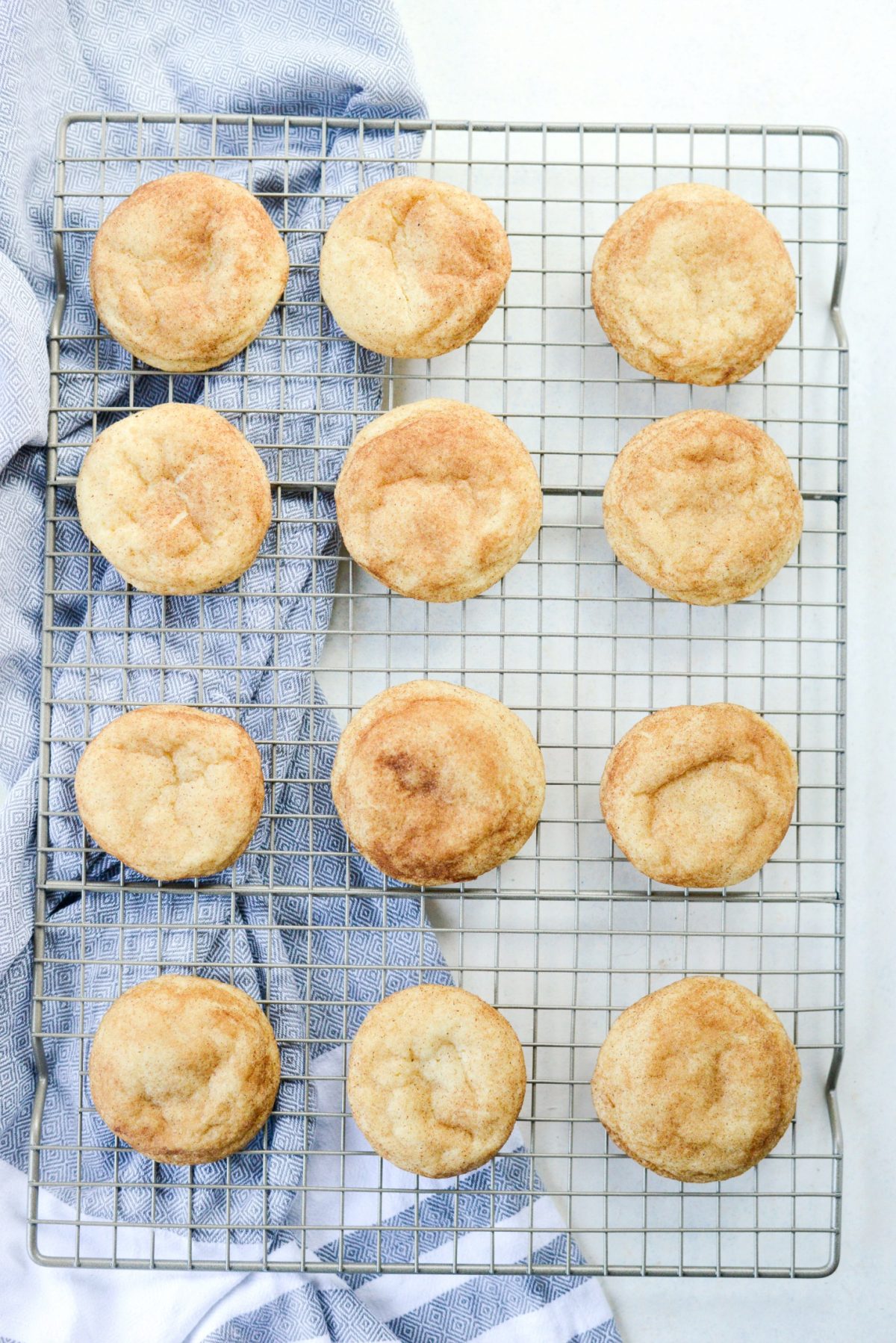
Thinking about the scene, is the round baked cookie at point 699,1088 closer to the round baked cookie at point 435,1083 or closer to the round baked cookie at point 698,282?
the round baked cookie at point 435,1083

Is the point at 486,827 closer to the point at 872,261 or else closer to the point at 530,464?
the point at 530,464

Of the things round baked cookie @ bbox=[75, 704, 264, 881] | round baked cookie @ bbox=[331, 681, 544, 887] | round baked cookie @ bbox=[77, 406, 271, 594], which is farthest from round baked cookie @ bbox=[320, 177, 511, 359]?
round baked cookie @ bbox=[75, 704, 264, 881]

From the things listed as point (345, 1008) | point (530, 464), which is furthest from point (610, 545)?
point (345, 1008)

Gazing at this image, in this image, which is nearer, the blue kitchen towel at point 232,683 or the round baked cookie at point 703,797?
the round baked cookie at point 703,797

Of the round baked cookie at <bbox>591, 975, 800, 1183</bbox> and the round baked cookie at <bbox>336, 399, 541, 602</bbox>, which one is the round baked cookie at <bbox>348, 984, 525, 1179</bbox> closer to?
the round baked cookie at <bbox>591, 975, 800, 1183</bbox>

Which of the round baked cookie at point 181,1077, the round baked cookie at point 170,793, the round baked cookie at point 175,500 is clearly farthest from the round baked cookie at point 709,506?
the round baked cookie at point 181,1077
